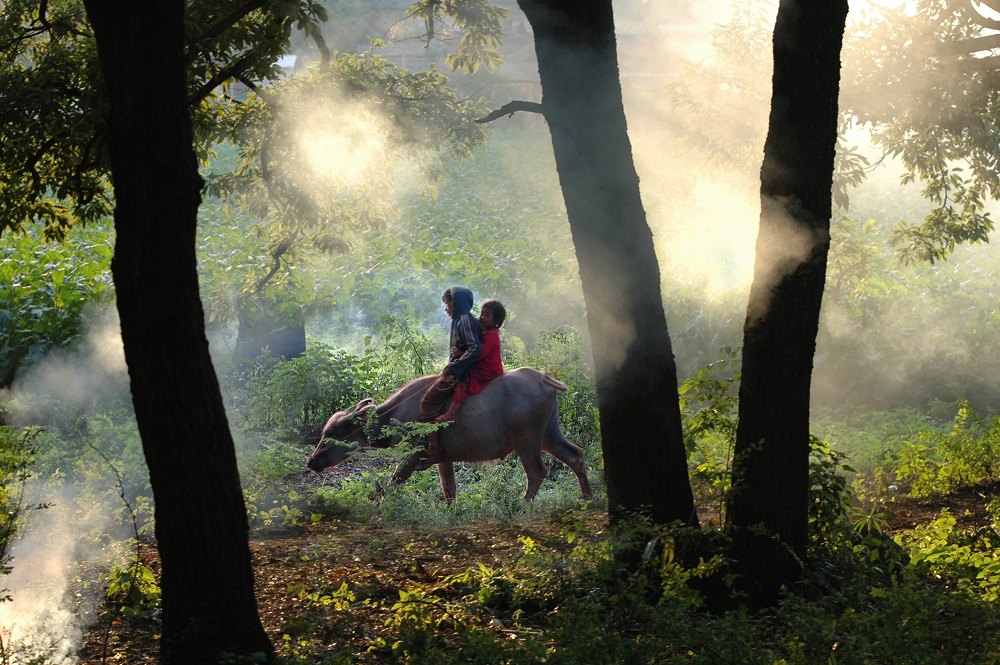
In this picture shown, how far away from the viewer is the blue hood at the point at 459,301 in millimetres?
10734

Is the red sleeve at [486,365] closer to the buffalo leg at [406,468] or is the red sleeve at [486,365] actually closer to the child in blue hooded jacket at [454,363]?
the child in blue hooded jacket at [454,363]

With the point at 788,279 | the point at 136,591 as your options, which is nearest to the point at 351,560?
the point at 136,591

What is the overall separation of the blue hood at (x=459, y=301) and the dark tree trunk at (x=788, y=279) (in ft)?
14.5

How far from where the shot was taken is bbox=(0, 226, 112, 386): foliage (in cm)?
1534

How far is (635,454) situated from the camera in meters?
6.86

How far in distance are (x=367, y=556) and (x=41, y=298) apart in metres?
10.3

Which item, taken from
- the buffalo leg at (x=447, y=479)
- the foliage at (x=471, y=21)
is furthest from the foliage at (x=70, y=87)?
the buffalo leg at (x=447, y=479)

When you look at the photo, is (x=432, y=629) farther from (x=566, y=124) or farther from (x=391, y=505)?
(x=391, y=505)

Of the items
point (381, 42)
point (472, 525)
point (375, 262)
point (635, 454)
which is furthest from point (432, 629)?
point (375, 262)

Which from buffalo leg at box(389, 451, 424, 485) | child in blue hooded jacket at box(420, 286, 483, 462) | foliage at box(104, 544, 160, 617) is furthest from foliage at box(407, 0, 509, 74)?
foliage at box(104, 544, 160, 617)

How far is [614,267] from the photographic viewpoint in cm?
691

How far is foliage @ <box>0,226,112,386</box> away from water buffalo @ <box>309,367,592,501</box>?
653 cm

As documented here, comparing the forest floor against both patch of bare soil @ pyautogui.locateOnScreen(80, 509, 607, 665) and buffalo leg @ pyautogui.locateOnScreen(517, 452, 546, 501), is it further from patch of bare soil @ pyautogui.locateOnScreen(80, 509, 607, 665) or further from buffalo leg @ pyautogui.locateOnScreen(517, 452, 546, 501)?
buffalo leg @ pyautogui.locateOnScreen(517, 452, 546, 501)

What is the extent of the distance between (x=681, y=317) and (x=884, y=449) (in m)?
7.86
